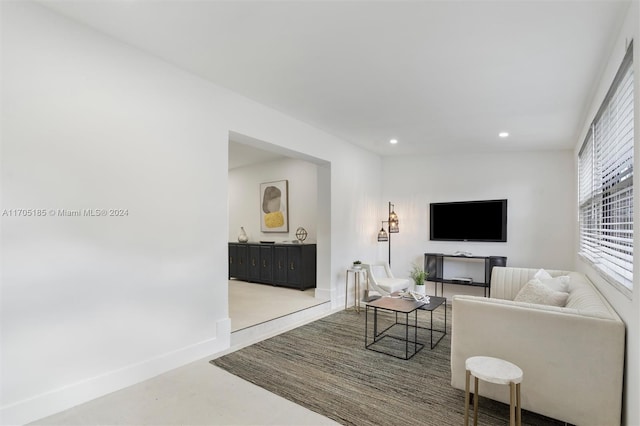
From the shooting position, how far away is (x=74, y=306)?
2.32 m

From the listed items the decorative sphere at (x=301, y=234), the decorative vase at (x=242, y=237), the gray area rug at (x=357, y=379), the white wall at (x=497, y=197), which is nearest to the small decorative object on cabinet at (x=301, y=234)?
the decorative sphere at (x=301, y=234)

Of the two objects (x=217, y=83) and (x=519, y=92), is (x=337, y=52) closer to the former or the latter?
(x=217, y=83)

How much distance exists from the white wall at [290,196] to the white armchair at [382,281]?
1693 millimetres

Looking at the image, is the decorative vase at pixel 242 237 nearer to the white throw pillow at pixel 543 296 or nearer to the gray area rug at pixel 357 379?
the gray area rug at pixel 357 379

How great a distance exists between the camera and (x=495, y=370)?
193 cm

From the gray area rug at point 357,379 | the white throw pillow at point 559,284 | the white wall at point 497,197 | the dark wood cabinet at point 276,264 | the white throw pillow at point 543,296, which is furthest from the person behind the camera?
the dark wood cabinet at point 276,264

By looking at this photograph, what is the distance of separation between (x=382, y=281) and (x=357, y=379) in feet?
7.41

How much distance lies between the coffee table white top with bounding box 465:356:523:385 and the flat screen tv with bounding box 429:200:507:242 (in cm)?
398

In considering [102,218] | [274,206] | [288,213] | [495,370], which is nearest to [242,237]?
[274,206]

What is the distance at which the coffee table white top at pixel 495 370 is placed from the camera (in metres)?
1.86

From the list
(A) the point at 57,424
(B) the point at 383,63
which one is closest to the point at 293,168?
(B) the point at 383,63

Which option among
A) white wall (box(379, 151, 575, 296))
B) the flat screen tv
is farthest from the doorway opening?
the flat screen tv

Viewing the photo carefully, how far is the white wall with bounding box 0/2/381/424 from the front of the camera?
2.10 metres

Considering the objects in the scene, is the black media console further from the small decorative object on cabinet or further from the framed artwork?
the framed artwork
